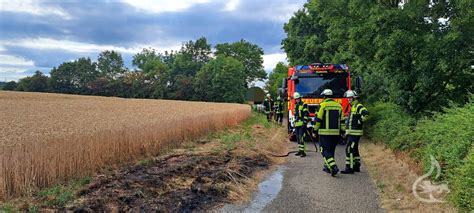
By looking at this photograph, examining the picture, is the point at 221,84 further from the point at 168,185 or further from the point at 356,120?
the point at 168,185

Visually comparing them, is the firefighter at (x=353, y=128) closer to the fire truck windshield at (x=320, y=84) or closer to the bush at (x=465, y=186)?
the bush at (x=465, y=186)

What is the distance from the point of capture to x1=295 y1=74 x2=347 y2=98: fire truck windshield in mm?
13708

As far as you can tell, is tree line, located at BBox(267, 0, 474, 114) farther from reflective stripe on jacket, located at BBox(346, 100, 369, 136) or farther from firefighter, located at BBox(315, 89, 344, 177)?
firefighter, located at BBox(315, 89, 344, 177)

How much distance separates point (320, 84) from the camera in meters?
13.8

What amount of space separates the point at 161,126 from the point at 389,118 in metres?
7.11

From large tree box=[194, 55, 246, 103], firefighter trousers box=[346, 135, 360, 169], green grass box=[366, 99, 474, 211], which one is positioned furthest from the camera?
large tree box=[194, 55, 246, 103]

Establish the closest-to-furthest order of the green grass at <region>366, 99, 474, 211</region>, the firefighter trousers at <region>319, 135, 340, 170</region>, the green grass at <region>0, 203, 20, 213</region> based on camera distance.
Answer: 1. the green grass at <region>366, 99, 474, 211</region>
2. the green grass at <region>0, 203, 20, 213</region>
3. the firefighter trousers at <region>319, 135, 340, 170</region>

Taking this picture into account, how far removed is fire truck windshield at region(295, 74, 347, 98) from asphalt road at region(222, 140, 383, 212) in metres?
5.00

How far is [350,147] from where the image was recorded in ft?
27.1

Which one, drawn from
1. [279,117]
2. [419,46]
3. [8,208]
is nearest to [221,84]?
Result: [279,117]

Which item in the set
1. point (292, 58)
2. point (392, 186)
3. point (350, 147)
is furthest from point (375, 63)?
point (292, 58)

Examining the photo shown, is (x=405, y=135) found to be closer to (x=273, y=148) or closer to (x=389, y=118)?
(x=389, y=118)

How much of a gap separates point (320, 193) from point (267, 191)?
915mm

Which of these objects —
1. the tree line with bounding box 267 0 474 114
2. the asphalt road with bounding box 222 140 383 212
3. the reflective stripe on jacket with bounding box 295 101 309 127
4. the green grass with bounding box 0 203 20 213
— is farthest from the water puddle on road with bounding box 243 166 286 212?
the tree line with bounding box 267 0 474 114
